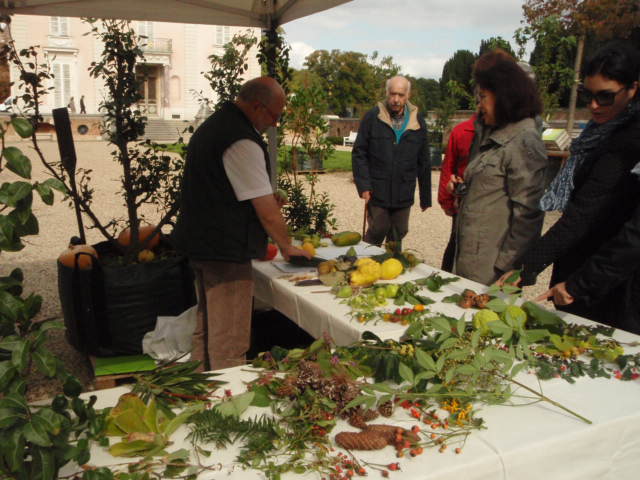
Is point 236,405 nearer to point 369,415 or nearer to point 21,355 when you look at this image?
point 369,415

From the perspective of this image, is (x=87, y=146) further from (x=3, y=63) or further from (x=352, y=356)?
(x=352, y=356)

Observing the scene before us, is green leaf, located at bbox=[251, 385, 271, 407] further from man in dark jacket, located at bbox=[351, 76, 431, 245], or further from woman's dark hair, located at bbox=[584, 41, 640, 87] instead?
man in dark jacket, located at bbox=[351, 76, 431, 245]

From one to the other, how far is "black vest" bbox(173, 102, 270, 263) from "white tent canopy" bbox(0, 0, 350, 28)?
1.63 meters

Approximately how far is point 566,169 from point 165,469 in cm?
189

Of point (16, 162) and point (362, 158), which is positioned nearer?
point (16, 162)

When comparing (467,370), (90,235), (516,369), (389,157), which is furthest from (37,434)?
(90,235)

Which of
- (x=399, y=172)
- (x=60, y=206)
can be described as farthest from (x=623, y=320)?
(x=60, y=206)

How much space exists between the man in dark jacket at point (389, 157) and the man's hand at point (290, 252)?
1.66m

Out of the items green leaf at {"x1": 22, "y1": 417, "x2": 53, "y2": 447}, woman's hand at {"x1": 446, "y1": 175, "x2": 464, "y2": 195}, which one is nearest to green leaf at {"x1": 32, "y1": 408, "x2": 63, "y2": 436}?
green leaf at {"x1": 22, "y1": 417, "x2": 53, "y2": 447}

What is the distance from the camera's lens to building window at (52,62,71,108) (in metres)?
36.2

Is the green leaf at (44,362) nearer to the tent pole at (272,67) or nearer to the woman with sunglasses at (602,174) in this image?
the woman with sunglasses at (602,174)

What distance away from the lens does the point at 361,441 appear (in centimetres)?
120

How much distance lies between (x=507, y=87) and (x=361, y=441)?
2056mm

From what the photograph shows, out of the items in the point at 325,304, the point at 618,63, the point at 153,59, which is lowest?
the point at 325,304
